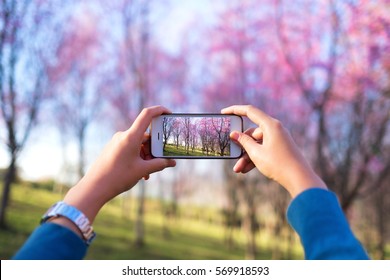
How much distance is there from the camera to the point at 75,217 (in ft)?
2.85

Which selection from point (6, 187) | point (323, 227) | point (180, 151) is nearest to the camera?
point (323, 227)

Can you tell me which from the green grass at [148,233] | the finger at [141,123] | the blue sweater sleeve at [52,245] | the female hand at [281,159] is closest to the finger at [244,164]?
the female hand at [281,159]

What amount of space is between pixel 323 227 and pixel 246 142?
46 cm

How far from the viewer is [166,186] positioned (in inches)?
721

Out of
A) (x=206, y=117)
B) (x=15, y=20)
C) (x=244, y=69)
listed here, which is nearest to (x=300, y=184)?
(x=206, y=117)

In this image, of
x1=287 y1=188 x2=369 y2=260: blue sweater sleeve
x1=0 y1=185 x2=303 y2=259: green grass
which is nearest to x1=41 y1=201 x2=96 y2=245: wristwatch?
x1=287 y1=188 x2=369 y2=260: blue sweater sleeve

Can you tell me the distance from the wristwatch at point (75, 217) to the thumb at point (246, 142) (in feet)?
1.48

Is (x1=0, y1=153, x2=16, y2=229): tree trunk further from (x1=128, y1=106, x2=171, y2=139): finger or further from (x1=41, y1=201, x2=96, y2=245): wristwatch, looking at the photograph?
(x1=41, y1=201, x2=96, y2=245): wristwatch

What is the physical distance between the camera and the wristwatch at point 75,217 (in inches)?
34.0

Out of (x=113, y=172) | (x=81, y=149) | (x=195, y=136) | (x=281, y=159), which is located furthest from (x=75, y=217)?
(x=81, y=149)

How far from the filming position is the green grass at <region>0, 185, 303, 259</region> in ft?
33.1

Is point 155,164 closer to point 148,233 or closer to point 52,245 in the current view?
point 52,245

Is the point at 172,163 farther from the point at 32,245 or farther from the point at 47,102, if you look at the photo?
the point at 47,102

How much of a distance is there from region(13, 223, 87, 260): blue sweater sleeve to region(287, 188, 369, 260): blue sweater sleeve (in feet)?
1.39
